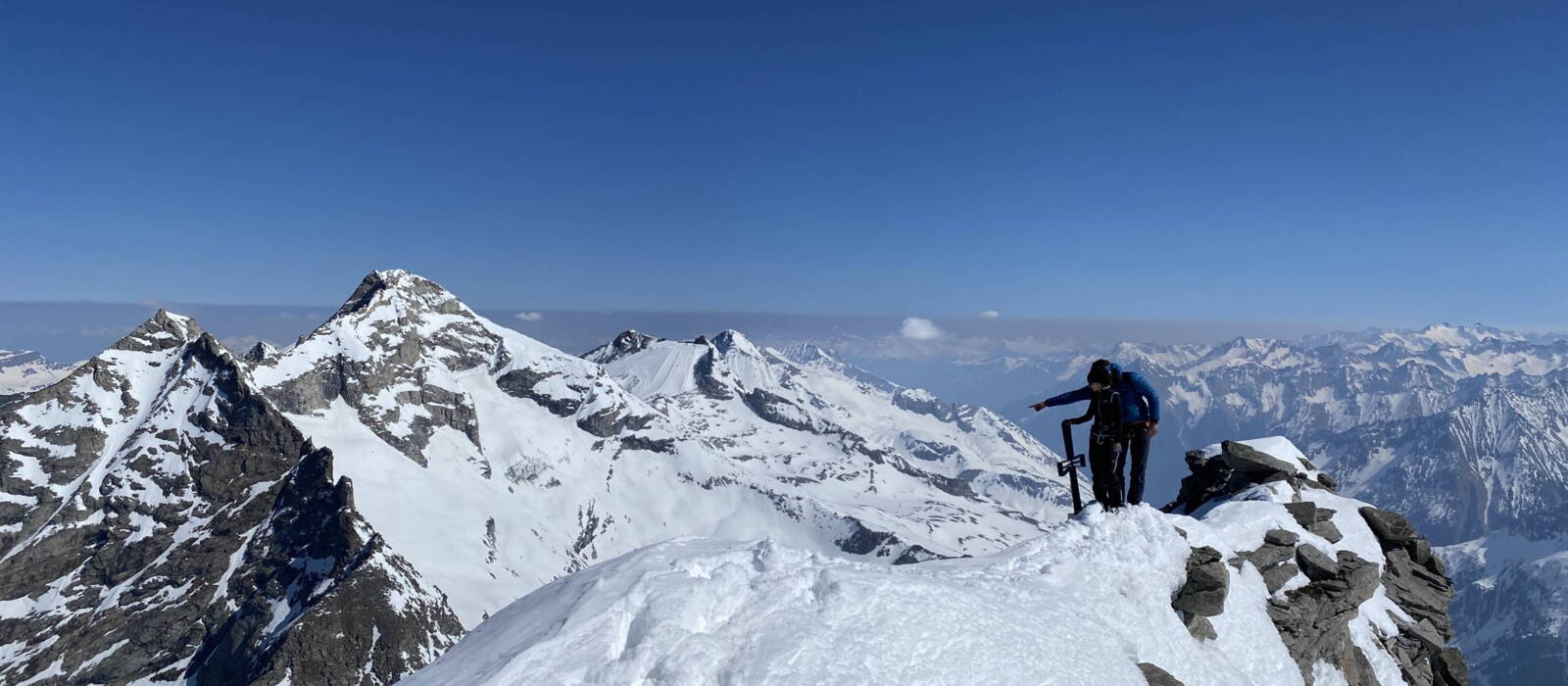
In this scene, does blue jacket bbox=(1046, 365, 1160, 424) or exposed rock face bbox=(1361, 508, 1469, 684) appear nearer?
blue jacket bbox=(1046, 365, 1160, 424)

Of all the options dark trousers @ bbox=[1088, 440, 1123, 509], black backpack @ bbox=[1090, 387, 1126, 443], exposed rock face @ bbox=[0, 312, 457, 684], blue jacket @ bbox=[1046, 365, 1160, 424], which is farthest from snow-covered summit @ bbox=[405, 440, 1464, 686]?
exposed rock face @ bbox=[0, 312, 457, 684]

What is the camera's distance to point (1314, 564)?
24.1m

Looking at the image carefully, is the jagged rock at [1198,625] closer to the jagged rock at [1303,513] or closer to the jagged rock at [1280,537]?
the jagged rock at [1280,537]

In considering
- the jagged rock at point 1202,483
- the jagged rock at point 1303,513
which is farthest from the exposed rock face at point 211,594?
the jagged rock at point 1303,513

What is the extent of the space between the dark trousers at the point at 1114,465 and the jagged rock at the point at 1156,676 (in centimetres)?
656

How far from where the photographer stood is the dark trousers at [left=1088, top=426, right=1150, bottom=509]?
21609mm

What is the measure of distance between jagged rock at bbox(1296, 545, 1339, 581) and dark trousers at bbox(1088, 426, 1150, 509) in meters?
6.65

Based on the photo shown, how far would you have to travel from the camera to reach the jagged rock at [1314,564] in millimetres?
23922

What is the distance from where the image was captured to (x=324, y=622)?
128750 mm

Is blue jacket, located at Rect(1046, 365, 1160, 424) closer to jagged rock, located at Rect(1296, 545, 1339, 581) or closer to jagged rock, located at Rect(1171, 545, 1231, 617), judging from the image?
jagged rock, located at Rect(1171, 545, 1231, 617)

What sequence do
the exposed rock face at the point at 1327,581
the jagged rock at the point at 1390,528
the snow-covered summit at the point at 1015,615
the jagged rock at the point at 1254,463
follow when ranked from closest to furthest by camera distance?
the snow-covered summit at the point at 1015,615 < the exposed rock face at the point at 1327,581 < the jagged rock at the point at 1390,528 < the jagged rock at the point at 1254,463

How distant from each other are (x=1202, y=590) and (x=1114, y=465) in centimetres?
396

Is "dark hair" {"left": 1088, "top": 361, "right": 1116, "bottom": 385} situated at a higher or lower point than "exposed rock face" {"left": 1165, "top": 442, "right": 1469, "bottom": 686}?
higher

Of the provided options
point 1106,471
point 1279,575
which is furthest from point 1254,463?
point 1106,471
